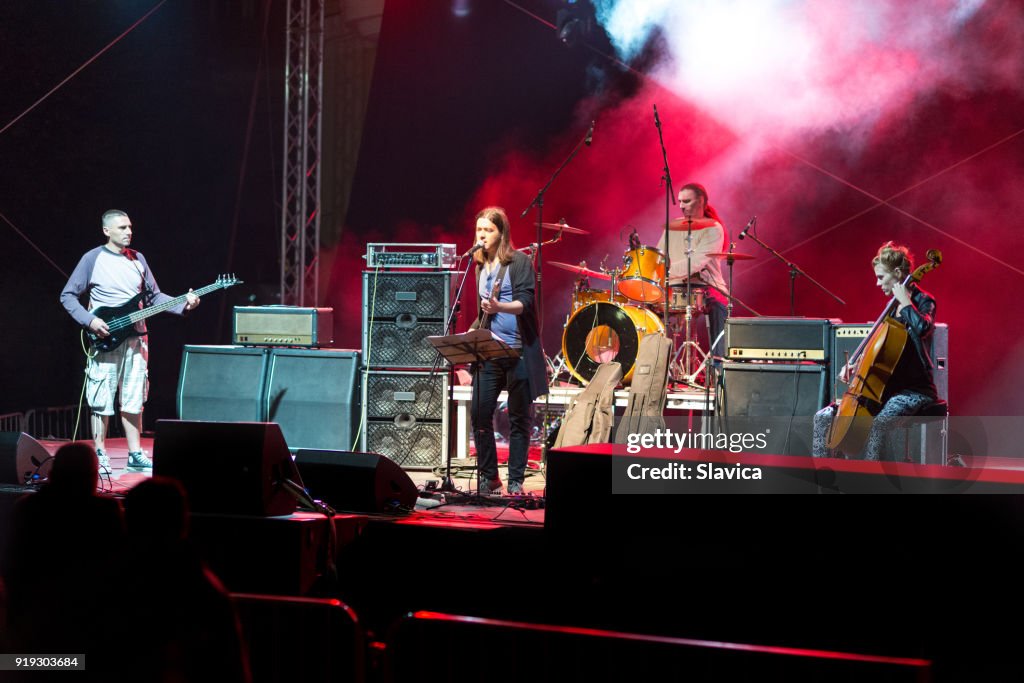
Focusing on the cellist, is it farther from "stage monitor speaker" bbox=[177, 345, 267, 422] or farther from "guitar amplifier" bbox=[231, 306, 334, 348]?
"stage monitor speaker" bbox=[177, 345, 267, 422]

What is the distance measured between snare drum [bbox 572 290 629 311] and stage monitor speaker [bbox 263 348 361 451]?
2986mm

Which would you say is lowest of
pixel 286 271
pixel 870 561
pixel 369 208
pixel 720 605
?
pixel 720 605

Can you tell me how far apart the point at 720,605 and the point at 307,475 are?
2277mm

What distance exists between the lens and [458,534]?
4.47 meters

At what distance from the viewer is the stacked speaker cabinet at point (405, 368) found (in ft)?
23.7

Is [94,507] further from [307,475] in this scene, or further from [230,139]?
[230,139]

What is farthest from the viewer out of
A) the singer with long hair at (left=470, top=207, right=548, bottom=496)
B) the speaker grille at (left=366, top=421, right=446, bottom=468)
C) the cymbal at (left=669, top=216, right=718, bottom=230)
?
the cymbal at (left=669, top=216, right=718, bottom=230)

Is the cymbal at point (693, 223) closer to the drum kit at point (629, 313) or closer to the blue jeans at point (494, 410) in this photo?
the drum kit at point (629, 313)

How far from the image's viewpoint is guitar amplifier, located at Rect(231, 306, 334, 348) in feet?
25.1

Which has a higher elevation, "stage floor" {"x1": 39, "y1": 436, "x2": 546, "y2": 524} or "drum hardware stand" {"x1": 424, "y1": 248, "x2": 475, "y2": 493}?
"drum hardware stand" {"x1": 424, "y1": 248, "x2": 475, "y2": 493}

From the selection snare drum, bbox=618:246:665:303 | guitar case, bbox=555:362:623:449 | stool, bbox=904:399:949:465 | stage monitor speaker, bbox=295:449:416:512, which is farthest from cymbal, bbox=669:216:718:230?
stage monitor speaker, bbox=295:449:416:512

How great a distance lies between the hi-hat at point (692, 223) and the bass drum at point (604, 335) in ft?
2.96

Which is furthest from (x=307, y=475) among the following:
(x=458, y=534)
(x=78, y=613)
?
(x=78, y=613)

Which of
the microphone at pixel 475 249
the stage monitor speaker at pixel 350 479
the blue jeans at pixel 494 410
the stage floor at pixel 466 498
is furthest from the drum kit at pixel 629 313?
the stage monitor speaker at pixel 350 479
